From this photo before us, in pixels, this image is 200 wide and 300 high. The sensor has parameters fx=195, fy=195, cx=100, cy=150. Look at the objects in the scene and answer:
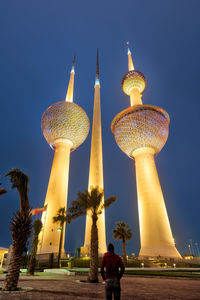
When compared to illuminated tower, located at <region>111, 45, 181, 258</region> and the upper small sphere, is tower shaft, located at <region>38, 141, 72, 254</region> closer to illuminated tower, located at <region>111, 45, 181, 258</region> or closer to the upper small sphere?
illuminated tower, located at <region>111, 45, 181, 258</region>

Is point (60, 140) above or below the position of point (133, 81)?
below

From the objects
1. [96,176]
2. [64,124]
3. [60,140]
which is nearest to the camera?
[96,176]

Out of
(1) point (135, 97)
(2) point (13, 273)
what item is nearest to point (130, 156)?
(1) point (135, 97)

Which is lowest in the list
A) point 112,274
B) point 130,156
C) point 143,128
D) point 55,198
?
point 112,274

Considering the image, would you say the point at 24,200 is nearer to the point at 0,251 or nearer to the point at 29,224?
the point at 29,224

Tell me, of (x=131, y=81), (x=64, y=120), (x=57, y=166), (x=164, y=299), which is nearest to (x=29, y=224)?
(x=164, y=299)

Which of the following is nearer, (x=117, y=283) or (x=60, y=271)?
(x=117, y=283)

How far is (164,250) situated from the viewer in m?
41.1

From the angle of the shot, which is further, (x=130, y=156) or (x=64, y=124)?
(x=64, y=124)

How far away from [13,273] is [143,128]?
173 feet

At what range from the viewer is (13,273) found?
7.90 metres

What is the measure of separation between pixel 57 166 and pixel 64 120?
1571 cm

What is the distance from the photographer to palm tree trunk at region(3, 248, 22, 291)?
301 inches

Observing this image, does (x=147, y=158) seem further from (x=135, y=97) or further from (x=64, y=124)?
(x=64, y=124)
